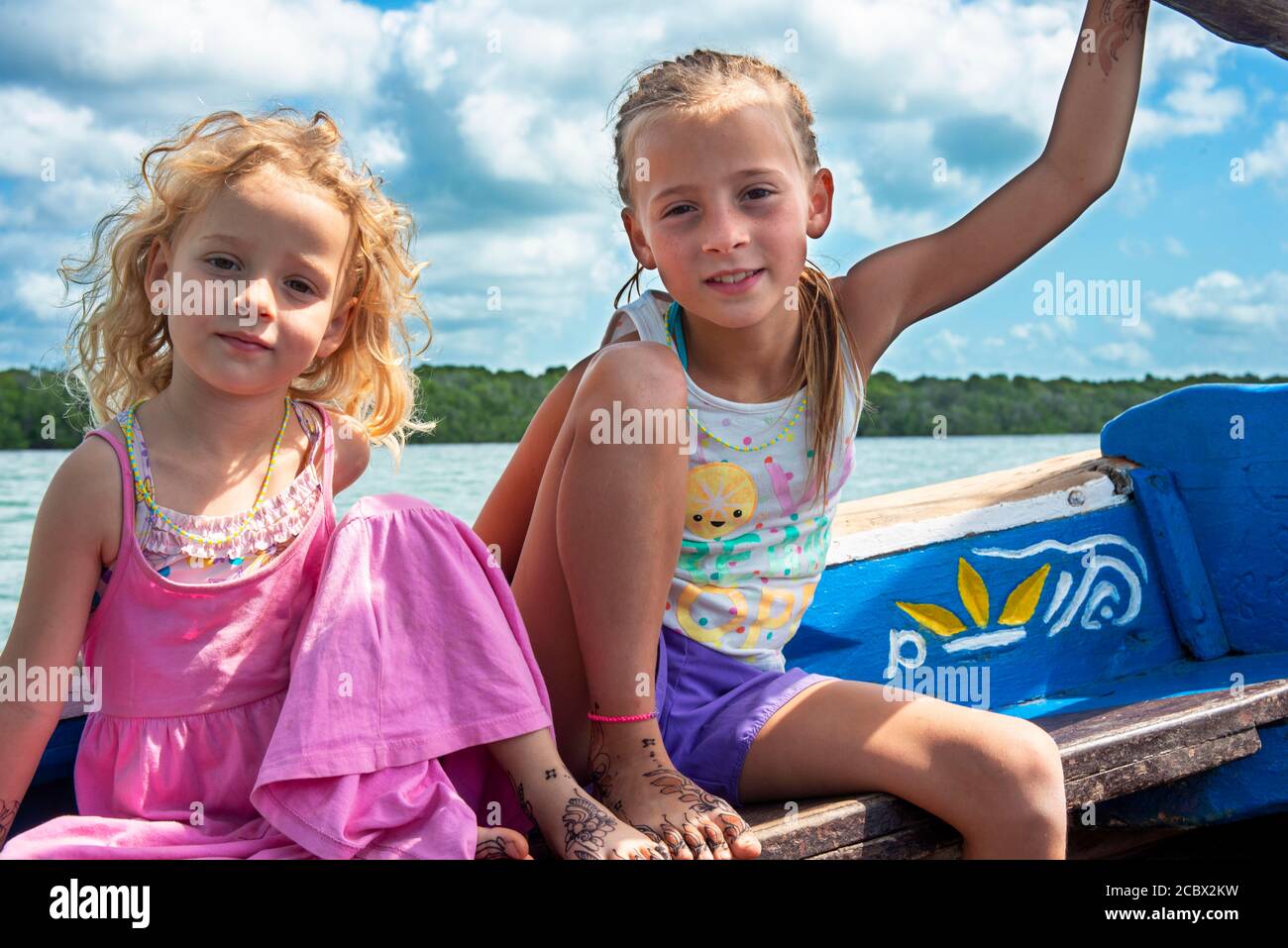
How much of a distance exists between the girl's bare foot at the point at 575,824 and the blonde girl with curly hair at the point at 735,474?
0.07m

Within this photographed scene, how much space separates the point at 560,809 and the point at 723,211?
3.05 ft

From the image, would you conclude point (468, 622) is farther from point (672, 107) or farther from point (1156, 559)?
point (1156, 559)

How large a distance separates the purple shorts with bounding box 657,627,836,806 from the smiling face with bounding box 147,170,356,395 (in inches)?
28.5

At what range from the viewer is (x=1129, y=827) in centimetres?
208

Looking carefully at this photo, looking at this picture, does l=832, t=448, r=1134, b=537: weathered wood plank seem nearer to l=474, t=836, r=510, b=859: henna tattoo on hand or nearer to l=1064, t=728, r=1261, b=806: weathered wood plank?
l=1064, t=728, r=1261, b=806: weathered wood plank

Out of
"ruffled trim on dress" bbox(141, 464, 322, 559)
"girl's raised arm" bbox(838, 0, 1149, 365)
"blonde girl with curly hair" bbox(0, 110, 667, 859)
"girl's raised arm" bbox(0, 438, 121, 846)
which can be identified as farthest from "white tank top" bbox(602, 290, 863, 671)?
"girl's raised arm" bbox(0, 438, 121, 846)

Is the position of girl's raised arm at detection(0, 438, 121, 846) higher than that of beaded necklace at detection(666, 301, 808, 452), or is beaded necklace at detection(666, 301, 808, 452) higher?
beaded necklace at detection(666, 301, 808, 452)

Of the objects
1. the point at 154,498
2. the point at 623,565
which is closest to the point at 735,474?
the point at 623,565

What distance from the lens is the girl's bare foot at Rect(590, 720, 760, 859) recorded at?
1.57m

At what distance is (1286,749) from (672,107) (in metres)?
1.49

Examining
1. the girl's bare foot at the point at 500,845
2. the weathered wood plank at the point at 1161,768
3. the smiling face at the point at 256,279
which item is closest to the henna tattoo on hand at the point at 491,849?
the girl's bare foot at the point at 500,845

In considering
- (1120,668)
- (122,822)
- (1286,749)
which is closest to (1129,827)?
(1286,749)

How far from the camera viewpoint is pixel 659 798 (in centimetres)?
166

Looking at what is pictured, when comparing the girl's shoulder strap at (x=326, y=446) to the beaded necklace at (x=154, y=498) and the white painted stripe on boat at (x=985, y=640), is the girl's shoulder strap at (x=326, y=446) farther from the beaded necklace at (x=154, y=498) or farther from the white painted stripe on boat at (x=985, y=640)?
the white painted stripe on boat at (x=985, y=640)
